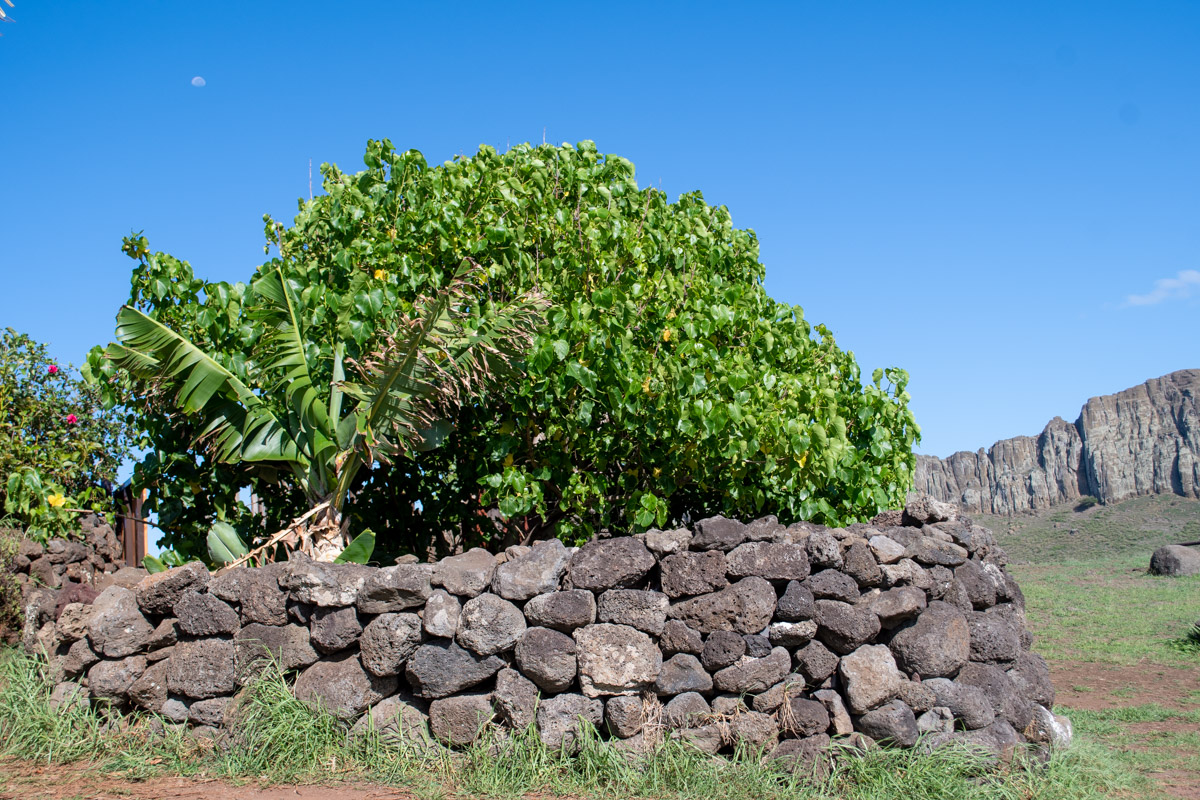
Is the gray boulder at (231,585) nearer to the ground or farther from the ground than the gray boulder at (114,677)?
farther from the ground

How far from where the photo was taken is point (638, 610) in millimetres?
5652

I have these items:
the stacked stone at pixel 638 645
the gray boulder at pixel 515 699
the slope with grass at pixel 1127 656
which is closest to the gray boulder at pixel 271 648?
the stacked stone at pixel 638 645

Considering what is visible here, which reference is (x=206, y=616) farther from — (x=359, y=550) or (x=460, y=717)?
(x=460, y=717)

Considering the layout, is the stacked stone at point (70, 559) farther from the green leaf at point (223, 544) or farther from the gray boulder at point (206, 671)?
the gray boulder at point (206, 671)

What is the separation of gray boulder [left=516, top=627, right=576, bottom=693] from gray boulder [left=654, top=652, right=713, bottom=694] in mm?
557

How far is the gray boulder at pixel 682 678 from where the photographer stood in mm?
5598

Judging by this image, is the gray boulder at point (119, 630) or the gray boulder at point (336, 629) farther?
the gray boulder at point (119, 630)

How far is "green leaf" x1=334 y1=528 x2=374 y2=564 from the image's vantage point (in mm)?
6679

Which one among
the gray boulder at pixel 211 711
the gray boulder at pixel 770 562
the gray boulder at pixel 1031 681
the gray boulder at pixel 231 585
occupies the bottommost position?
the gray boulder at pixel 1031 681

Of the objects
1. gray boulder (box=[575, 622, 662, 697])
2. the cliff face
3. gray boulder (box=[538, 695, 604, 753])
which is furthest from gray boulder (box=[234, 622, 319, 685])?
the cliff face

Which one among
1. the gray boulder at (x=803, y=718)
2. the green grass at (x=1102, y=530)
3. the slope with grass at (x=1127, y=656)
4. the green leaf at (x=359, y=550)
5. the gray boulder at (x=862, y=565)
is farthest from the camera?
the green grass at (x=1102, y=530)

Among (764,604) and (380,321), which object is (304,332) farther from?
(764,604)

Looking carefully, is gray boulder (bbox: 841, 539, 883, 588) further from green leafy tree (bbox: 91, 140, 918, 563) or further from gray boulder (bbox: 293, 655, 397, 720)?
gray boulder (bbox: 293, 655, 397, 720)

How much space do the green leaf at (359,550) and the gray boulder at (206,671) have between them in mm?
1008
